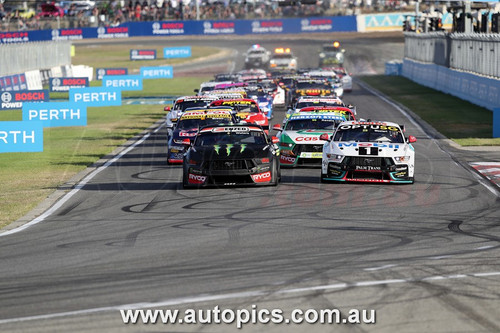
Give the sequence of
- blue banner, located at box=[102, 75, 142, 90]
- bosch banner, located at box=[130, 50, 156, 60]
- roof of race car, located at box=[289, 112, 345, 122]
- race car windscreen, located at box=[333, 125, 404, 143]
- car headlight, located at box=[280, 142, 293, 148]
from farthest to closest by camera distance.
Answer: bosch banner, located at box=[130, 50, 156, 60] → blue banner, located at box=[102, 75, 142, 90] → roof of race car, located at box=[289, 112, 345, 122] → car headlight, located at box=[280, 142, 293, 148] → race car windscreen, located at box=[333, 125, 404, 143]

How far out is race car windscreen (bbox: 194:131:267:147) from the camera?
21.0 metres

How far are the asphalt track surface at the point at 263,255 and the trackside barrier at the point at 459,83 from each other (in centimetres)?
1576

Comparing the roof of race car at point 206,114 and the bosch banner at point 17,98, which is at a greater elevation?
the roof of race car at point 206,114

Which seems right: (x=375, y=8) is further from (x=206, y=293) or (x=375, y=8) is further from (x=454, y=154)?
(x=206, y=293)

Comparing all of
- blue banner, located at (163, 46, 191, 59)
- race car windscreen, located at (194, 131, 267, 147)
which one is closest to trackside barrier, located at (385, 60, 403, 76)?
blue banner, located at (163, 46, 191, 59)

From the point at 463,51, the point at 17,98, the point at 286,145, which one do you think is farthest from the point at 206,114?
the point at 463,51

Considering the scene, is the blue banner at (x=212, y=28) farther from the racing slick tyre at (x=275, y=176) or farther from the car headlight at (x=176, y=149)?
the racing slick tyre at (x=275, y=176)

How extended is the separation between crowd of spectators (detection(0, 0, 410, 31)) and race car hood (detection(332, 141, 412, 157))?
259 ft

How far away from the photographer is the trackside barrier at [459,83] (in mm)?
41759

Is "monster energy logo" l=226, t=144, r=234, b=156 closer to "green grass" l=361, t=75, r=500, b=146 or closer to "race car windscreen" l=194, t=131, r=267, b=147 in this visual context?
"race car windscreen" l=194, t=131, r=267, b=147

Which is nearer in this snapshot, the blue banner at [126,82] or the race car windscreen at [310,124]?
the race car windscreen at [310,124]

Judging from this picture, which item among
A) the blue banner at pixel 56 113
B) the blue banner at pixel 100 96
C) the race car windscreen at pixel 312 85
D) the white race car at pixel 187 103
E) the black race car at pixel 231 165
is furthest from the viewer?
the blue banner at pixel 100 96

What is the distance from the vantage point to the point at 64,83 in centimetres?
5909

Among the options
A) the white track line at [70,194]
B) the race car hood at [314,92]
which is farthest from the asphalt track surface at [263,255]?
the race car hood at [314,92]
